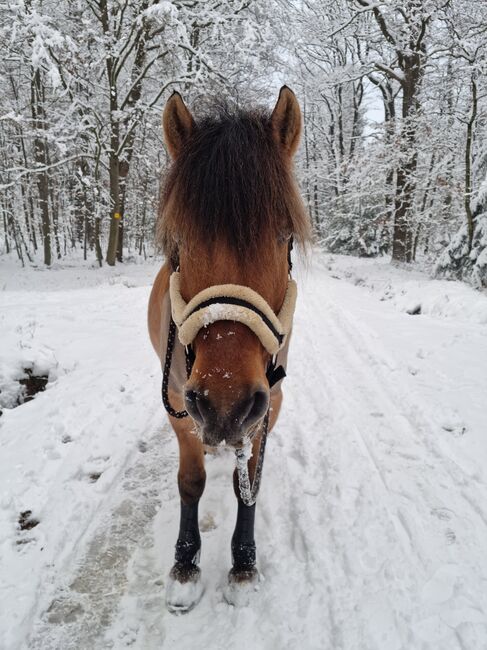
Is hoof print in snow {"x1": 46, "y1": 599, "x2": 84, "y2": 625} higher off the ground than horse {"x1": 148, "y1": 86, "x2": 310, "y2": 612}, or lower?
lower

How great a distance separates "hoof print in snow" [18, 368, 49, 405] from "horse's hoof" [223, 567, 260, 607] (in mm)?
3294

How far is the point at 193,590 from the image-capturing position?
1989 mm

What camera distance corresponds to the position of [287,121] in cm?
185

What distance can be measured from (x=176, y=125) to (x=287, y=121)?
1.82ft

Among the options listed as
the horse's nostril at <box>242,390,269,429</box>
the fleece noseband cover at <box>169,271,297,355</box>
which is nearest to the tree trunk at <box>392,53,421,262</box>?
the fleece noseband cover at <box>169,271,297,355</box>

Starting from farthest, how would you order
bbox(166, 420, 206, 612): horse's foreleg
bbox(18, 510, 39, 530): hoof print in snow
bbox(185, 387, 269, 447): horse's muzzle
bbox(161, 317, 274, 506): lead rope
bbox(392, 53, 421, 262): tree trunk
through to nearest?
bbox(392, 53, 421, 262): tree trunk, bbox(18, 510, 39, 530): hoof print in snow, bbox(166, 420, 206, 612): horse's foreleg, bbox(161, 317, 274, 506): lead rope, bbox(185, 387, 269, 447): horse's muzzle

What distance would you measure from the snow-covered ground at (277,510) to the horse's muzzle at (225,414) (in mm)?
1005

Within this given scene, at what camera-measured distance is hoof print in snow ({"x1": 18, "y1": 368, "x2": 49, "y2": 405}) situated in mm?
4289

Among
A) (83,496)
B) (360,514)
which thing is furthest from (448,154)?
(83,496)

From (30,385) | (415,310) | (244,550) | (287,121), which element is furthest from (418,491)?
(415,310)

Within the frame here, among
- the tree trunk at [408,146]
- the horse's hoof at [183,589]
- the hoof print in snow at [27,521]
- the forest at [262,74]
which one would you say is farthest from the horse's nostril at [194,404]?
the tree trunk at [408,146]

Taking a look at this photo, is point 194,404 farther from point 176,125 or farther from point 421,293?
point 421,293

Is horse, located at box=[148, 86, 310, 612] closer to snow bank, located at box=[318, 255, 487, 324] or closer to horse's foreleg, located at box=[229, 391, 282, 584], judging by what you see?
horse's foreleg, located at box=[229, 391, 282, 584]

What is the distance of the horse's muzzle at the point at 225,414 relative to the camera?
1297 millimetres
